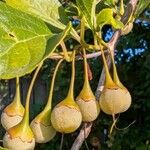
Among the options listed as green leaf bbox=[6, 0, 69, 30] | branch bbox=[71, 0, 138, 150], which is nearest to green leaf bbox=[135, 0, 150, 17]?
branch bbox=[71, 0, 138, 150]

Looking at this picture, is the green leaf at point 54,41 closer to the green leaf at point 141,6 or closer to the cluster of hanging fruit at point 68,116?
the cluster of hanging fruit at point 68,116

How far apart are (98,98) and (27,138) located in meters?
0.13

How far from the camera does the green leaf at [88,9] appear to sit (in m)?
0.73

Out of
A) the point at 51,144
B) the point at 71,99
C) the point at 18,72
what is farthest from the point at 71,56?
the point at 51,144

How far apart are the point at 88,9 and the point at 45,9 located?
0.08 meters

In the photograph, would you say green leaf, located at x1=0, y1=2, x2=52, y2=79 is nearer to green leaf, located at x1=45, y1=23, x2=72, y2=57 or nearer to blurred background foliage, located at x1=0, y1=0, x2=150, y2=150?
green leaf, located at x1=45, y1=23, x2=72, y2=57

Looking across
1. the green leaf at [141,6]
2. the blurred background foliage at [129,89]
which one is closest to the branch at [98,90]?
the green leaf at [141,6]

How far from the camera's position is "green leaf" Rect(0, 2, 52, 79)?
61cm

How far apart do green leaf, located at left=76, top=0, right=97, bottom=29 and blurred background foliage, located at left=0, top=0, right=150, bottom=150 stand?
2.58 metres

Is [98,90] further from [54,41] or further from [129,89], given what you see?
[129,89]

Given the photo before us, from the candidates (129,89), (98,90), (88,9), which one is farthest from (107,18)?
(129,89)

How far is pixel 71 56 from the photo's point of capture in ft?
2.56

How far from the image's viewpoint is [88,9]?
2.42 feet

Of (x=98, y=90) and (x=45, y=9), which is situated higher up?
(x=45, y=9)
